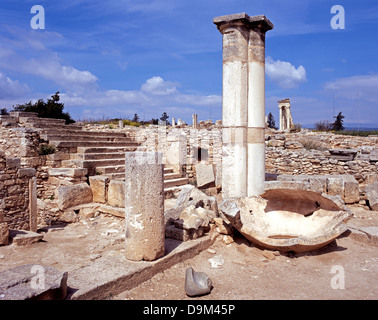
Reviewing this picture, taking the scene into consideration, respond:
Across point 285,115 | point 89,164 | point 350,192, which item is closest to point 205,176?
point 89,164

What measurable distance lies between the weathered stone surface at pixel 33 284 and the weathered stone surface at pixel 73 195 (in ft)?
15.5

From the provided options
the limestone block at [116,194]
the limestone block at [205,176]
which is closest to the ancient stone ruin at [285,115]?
the limestone block at [205,176]

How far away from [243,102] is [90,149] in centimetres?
594

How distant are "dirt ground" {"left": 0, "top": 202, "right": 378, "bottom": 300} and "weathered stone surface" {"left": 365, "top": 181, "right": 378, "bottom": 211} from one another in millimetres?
2436

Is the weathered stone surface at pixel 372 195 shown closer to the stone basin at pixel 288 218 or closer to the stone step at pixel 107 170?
the stone basin at pixel 288 218

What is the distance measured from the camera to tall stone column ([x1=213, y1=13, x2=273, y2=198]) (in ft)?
19.2

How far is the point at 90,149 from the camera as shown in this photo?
32.8ft

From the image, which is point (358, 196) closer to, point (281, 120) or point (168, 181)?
point (168, 181)

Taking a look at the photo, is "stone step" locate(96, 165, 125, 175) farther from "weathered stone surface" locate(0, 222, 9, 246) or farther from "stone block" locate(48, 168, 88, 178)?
"weathered stone surface" locate(0, 222, 9, 246)

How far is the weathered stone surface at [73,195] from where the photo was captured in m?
7.65

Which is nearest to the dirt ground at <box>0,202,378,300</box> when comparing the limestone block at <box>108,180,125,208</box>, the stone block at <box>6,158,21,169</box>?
the limestone block at <box>108,180,125,208</box>

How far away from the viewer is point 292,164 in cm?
1132

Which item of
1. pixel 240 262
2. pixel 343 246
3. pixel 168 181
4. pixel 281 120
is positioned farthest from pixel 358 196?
pixel 281 120
